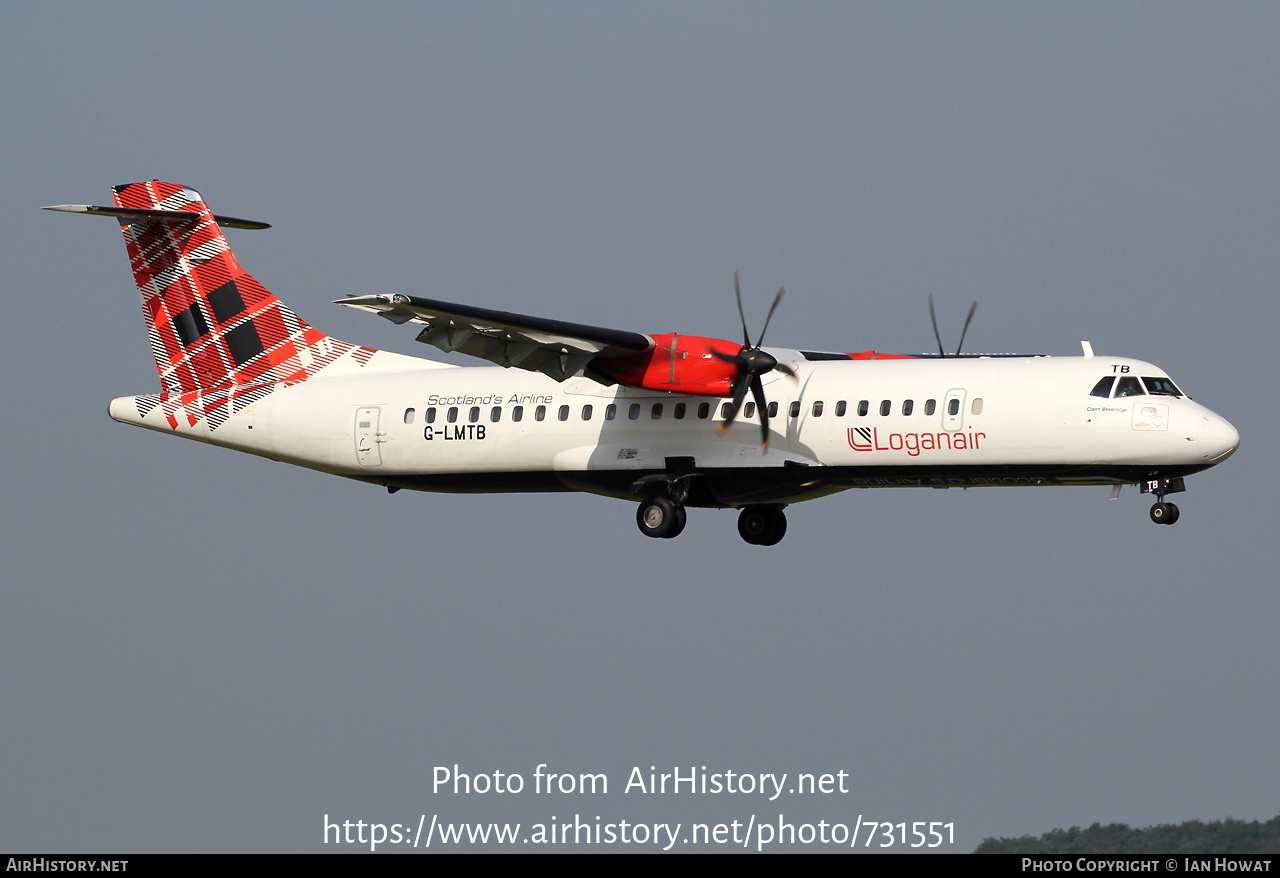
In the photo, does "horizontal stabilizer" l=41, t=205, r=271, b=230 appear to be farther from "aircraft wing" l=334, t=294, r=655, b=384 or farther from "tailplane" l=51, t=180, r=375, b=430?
"aircraft wing" l=334, t=294, r=655, b=384

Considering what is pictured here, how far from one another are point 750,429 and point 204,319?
407 inches

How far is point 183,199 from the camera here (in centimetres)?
3039

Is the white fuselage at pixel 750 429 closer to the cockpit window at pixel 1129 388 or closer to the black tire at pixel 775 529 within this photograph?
the cockpit window at pixel 1129 388

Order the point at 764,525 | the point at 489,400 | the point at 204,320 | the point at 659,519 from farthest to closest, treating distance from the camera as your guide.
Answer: the point at 204,320 → the point at 764,525 → the point at 489,400 → the point at 659,519

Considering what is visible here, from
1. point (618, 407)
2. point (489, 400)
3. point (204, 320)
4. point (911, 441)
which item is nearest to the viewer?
point (911, 441)

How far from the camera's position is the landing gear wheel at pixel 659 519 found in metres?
26.0

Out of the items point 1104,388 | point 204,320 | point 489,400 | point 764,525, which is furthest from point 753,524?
point 204,320

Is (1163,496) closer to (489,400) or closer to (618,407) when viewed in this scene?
(618,407)

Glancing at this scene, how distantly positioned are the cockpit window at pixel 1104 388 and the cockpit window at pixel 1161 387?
1.47ft

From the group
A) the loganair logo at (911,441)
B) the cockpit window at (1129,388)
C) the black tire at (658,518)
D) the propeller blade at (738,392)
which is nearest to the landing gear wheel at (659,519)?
the black tire at (658,518)

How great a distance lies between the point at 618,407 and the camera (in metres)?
26.9
